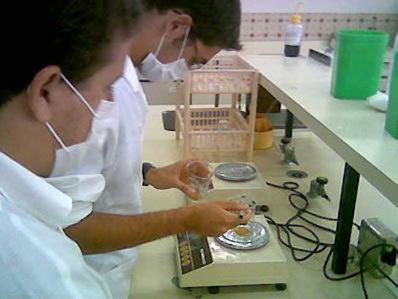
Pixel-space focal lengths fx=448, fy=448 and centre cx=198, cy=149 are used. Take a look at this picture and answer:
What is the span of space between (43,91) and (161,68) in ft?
2.16

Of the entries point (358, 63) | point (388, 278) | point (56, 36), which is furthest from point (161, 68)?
point (388, 278)

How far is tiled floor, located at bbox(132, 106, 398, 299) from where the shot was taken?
3.73 ft

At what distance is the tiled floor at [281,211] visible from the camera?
1136 mm

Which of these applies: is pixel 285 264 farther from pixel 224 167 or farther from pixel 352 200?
pixel 224 167

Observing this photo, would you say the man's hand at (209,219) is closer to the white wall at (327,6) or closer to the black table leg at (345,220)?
the black table leg at (345,220)

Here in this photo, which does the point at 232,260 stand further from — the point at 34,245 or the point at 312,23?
the point at 312,23

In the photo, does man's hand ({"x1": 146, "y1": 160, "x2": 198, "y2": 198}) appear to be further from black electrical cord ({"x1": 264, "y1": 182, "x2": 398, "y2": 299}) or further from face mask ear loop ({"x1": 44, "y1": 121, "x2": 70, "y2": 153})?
face mask ear loop ({"x1": 44, "y1": 121, "x2": 70, "y2": 153})

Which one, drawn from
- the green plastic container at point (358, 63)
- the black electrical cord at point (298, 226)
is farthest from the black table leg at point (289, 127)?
the green plastic container at point (358, 63)

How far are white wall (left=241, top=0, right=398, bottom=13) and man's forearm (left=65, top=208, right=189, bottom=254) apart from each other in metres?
2.26

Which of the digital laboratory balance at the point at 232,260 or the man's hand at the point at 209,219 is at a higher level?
the man's hand at the point at 209,219

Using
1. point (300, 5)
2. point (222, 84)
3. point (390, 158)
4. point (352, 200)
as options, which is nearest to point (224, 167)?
point (222, 84)

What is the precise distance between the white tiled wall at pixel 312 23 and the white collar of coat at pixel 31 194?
255 centimetres

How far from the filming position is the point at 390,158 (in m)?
0.91

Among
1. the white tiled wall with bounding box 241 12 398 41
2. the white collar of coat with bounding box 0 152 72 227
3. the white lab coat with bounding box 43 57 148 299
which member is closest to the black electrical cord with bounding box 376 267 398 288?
the white lab coat with bounding box 43 57 148 299
